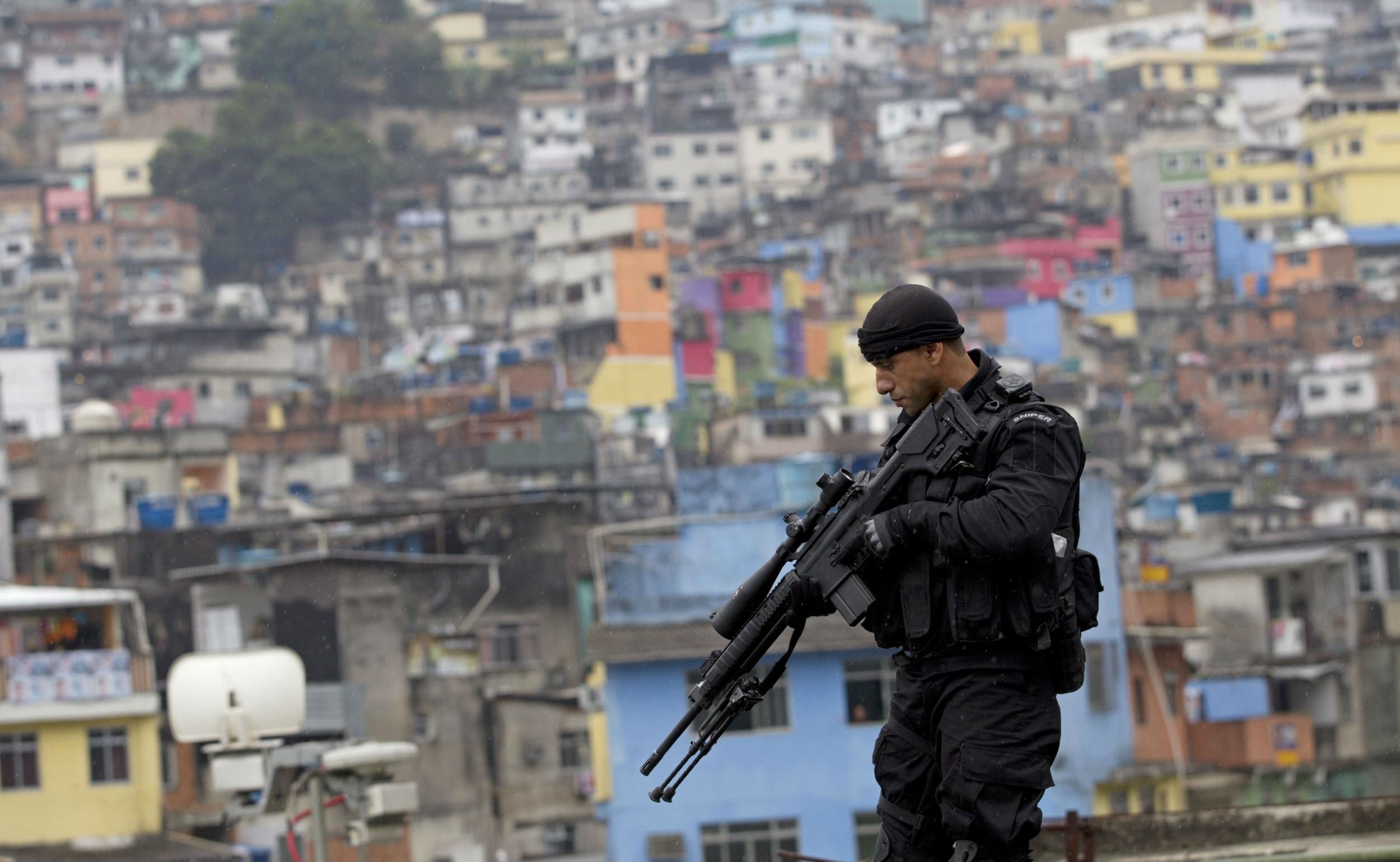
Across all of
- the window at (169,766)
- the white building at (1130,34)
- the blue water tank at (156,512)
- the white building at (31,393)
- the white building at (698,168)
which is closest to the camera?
the window at (169,766)

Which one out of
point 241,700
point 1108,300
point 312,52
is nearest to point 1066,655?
point 241,700

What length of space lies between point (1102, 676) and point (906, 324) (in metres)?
20.8

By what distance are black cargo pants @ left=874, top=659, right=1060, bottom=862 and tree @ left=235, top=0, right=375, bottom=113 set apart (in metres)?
97.5

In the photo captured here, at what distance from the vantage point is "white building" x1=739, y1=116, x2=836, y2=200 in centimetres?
9038

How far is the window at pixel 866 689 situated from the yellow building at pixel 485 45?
3343 inches

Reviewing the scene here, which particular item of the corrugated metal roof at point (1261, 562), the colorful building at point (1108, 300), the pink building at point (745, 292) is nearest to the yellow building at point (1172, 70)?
the colorful building at point (1108, 300)

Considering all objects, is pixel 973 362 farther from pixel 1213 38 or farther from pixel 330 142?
pixel 1213 38

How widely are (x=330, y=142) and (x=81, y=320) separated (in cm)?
2288

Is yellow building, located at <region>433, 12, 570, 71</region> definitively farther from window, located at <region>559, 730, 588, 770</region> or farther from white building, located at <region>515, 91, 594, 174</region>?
window, located at <region>559, 730, 588, 770</region>

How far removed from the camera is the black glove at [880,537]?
4012mm

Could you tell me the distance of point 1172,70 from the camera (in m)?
95.1

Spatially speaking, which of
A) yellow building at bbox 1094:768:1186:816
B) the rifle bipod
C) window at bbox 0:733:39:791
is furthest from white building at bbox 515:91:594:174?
the rifle bipod

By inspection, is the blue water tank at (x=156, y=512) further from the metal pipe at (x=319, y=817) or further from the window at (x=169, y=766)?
the metal pipe at (x=319, y=817)

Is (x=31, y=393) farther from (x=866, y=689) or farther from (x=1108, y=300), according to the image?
(x=866, y=689)
